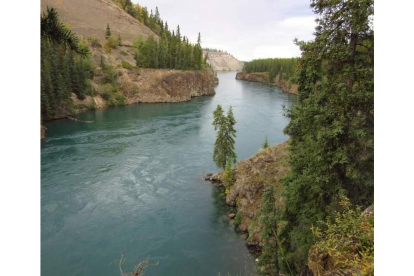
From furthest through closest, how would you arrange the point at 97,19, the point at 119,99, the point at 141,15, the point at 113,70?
the point at 141,15
the point at 97,19
the point at 113,70
the point at 119,99

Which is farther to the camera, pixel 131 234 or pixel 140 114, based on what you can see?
pixel 140 114

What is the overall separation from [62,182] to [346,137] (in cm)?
2781

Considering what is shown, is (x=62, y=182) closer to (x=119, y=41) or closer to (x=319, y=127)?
(x=319, y=127)

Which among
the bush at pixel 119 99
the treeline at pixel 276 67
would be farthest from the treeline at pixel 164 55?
the treeline at pixel 276 67

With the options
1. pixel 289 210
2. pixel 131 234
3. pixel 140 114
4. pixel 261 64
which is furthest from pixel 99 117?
pixel 261 64

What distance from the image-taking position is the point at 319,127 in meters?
12.4

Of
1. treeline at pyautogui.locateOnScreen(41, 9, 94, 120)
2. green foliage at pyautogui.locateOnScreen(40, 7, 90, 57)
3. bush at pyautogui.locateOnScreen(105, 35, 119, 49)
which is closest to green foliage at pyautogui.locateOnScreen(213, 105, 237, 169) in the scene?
treeline at pyautogui.locateOnScreen(41, 9, 94, 120)

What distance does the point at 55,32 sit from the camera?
4191 millimetres

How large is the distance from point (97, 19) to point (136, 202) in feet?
331

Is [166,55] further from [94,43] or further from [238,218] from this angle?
[238,218]

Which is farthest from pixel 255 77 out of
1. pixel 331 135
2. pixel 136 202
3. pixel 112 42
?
pixel 331 135

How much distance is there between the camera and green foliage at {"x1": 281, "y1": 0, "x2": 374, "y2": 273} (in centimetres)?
1097

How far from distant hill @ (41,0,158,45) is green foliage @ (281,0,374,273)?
97.3 m

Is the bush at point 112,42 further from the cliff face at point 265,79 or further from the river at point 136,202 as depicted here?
the cliff face at point 265,79
